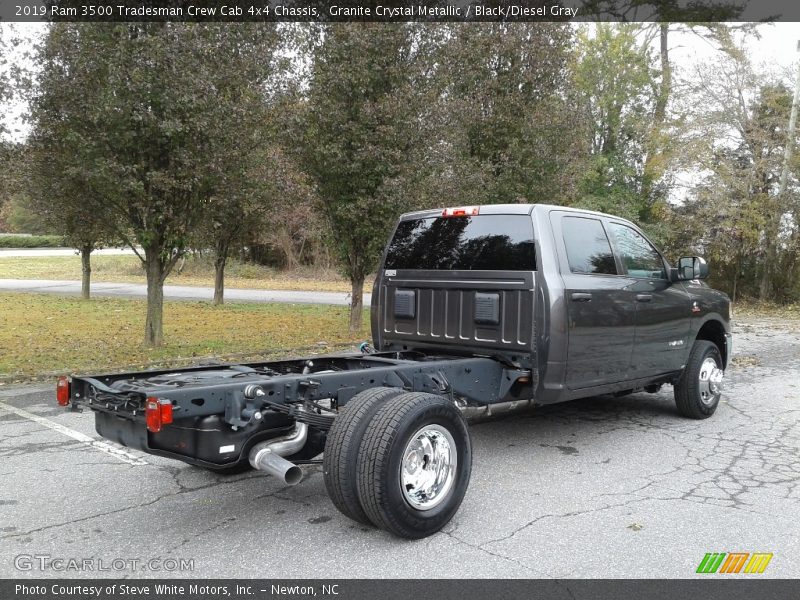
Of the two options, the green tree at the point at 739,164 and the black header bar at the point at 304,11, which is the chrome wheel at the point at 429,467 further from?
the green tree at the point at 739,164

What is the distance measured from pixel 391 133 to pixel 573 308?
8.17m

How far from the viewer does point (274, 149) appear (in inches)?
525

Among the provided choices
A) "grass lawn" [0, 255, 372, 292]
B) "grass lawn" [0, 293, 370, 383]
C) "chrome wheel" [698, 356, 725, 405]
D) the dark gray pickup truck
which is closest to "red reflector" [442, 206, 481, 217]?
the dark gray pickup truck

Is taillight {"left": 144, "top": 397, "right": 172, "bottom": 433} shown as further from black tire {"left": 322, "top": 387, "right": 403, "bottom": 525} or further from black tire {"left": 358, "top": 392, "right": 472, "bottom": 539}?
black tire {"left": 358, "top": 392, "right": 472, "bottom": 539}

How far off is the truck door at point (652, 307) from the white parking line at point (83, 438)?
14.4ft

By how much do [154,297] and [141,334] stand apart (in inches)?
104

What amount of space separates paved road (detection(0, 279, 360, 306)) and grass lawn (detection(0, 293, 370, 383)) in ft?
8.10

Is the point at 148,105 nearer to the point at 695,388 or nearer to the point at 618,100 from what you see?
the point at 695,388

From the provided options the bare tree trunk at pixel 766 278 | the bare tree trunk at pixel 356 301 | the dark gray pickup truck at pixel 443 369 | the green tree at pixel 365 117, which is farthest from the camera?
the bare tree trunk at pixel 766 278

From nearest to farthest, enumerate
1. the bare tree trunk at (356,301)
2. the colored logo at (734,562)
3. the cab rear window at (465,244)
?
the colored logo at (734,562) < the cab rear window at (465,244) < the bare tree trunk at (356,301)

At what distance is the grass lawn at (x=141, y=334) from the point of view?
1052 centimetres

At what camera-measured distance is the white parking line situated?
5671 mm

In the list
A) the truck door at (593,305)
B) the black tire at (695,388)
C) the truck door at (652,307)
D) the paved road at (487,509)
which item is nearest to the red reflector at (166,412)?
the paved road at (487,509)
